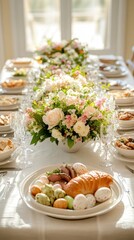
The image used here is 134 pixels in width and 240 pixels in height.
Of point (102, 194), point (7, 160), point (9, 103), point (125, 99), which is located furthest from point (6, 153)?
point (125, 99)

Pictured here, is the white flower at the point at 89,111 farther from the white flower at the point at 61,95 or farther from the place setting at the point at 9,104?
the place setting at the point at 9,104

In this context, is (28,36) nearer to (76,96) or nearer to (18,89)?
(18,89)

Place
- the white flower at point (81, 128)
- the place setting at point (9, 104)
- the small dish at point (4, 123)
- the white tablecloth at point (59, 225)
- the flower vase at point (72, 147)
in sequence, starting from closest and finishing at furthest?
the white tablecloth at point (59, 225), the white flower at point (81, 128), the flower vase at point (72, 147), the small dish at point (4, 123), the place setting at point (9, 104)

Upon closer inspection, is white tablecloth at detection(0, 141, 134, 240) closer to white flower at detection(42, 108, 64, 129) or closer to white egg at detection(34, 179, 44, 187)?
white egg at detection(34, 179, 44, 187)

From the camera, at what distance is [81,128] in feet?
4.70

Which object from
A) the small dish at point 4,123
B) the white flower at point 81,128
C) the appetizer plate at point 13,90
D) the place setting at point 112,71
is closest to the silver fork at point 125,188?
the white flower at point 81,128

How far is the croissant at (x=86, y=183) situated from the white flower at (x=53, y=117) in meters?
0.34

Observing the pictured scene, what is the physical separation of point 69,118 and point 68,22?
3.49m

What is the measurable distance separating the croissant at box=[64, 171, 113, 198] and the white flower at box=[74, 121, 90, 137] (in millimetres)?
285

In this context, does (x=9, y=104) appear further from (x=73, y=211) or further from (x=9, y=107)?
(x=73, y=211)

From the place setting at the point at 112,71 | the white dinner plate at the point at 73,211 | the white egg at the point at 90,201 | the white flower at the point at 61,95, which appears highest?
the white flower at the point at 61,95

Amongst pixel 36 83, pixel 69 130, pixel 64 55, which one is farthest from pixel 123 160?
pixel 64 55

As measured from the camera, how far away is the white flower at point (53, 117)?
144 cm

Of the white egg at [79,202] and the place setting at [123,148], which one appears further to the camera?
the place setting at [123,148]
